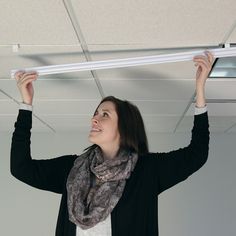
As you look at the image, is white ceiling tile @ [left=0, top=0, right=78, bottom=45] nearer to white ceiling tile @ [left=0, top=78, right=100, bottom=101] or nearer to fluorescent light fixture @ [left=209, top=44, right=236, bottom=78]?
white ceiling tile @ [left=0, top=78, right=100, bottom=101]

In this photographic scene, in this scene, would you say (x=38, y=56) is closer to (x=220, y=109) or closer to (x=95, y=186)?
(x=95, y=186)

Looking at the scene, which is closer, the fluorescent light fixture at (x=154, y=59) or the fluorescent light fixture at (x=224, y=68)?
the fluorescent light fixture at (x=154, y=59)

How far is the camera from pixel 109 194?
164 centimetres

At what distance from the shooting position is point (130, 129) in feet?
5.99

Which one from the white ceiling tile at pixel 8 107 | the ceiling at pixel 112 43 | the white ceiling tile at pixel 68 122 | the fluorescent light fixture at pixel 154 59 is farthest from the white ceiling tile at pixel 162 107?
the fluorescent light fixture at pixel 154 59

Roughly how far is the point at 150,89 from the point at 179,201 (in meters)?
2.07

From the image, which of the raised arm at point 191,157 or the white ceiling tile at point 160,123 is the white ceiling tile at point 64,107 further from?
the raised arm at point 191,157

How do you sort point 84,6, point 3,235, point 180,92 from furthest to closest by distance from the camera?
1. point 3,235
2. point 180,92
3. point 84,6

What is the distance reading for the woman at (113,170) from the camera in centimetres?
160

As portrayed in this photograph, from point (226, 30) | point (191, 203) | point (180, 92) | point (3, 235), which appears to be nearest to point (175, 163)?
point (226, 30)

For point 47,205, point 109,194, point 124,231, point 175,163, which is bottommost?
point 124,231

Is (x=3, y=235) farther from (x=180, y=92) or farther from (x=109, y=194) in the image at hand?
(x=109, y=194)

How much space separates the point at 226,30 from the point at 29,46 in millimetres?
894

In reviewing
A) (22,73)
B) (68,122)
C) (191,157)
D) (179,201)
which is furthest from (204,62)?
(179,201)
